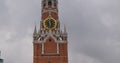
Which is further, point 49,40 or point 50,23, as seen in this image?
point 50,23

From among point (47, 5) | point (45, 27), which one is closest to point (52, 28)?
point (45, 27)

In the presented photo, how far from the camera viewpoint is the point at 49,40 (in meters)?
56.2

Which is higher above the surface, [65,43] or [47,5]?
[47,5]

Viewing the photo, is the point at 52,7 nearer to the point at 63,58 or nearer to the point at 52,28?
the point at 52,28

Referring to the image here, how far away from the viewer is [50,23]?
57969 millimetres

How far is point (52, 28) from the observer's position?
5734 centimetres

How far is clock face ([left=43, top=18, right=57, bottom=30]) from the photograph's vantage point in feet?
189

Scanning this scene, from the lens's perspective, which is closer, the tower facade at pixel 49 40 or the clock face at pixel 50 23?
the tower facade at pixel 49 40

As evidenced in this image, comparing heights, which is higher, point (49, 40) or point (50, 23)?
point (50, 23)

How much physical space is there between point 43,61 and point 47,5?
1152 cm

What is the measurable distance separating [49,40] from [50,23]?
12.0 feet

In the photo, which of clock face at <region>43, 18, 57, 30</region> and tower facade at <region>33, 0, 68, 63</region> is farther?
clock face at <region>43, 18, 57, 30</region>

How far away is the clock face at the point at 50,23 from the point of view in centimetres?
5747

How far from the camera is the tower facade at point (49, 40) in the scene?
179 feet
